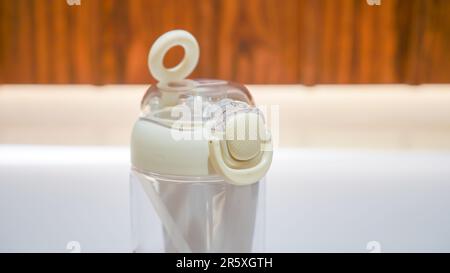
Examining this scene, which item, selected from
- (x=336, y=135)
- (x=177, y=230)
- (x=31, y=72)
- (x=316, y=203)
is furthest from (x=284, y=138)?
(x=31, y=72)

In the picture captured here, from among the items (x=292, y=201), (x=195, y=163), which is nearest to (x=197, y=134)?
(x=195, y=163)

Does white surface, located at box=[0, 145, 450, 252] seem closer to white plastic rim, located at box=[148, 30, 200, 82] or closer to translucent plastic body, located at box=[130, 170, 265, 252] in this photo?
translucent plastic body, located at box=[130, 170, 265, 252]

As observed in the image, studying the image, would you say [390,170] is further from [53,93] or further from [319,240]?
[53,93]

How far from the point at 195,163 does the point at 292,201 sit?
350 millimetres

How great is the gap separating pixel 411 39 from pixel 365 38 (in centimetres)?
18

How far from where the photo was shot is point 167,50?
24.0 inches

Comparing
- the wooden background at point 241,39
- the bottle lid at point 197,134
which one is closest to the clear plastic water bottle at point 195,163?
the bottle lid at point 197,134

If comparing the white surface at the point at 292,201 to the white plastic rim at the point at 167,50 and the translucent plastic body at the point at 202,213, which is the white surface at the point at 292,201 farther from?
the white plastic rim at the point at 167,50

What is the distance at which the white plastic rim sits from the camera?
585mm

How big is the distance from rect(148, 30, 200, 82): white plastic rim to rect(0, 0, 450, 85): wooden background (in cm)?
154

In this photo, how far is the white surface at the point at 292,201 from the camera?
0.71 metres

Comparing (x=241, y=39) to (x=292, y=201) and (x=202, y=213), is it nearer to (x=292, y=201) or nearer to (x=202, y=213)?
(x=292, y=201)

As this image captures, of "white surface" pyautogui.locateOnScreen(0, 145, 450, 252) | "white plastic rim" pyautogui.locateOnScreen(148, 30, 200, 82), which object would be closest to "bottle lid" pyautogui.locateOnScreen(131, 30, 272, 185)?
"white plastic rim" pyautogui.locateOnScreen(148, 30, 200, 82)

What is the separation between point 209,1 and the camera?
2.13 metres
